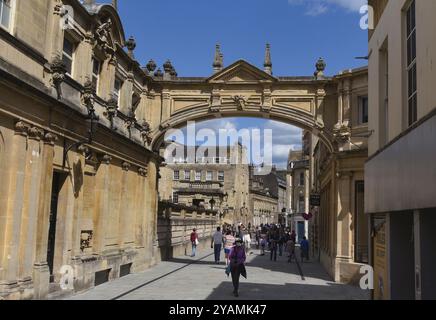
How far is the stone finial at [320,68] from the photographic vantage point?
866 inches

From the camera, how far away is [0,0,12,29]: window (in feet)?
36.6

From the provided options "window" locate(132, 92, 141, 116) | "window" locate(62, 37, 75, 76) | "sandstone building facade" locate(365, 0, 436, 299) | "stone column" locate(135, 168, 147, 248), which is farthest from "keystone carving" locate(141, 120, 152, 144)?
"sandstone building facade" locate(365, 0, 436, 299)

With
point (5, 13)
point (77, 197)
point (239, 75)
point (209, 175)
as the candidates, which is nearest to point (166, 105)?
point (239, 75)

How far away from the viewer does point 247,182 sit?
265 ft

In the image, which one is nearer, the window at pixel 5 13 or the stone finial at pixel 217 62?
the window at pixel 5 13

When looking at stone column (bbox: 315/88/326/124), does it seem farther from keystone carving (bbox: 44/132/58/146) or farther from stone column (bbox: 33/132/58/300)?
stone column (bbox: 33/132/58/300)

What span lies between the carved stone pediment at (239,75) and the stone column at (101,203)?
712 centimetres

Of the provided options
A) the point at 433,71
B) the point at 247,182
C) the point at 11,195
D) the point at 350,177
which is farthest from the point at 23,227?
the point at 247,182

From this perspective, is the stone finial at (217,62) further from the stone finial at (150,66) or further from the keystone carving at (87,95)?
the keystone carving at (87,95)

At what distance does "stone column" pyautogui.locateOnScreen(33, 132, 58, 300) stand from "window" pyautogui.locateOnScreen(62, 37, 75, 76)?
2643 mm

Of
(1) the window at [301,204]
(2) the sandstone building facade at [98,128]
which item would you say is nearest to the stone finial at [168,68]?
(2) the sandstone building facade at [98,128]
